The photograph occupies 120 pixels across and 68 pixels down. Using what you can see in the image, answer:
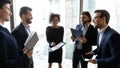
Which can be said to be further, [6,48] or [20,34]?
[20,34]

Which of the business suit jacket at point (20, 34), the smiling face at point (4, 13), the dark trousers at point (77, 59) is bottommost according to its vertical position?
the dark trousers at point (77, 59)

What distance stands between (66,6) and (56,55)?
1.20 metres

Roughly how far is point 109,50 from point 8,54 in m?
1.14

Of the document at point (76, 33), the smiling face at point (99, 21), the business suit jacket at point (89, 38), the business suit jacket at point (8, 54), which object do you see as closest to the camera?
the business suit jacket at point (8, 54)

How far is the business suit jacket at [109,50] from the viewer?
6.34ft

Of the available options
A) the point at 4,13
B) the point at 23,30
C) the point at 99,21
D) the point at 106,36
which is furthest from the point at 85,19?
the point at 4,13

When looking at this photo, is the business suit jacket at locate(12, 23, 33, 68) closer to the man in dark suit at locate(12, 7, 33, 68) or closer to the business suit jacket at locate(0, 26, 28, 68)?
the man in dark suit at locate(12, 7, 33, 68)

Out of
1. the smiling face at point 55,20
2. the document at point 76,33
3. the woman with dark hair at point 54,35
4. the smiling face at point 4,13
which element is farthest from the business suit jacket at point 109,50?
the smiling face at point 55,20

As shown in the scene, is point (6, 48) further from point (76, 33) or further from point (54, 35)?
point (54, 35)

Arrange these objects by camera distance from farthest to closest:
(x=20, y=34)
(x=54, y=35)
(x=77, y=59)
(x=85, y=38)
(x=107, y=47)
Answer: (x=54, y=35) < (x=77, y=59) < (x=85, y=38) < (x=20, y=34) < (x=107, y=47)

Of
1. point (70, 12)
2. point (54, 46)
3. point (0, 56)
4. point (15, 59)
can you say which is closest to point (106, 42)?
point (15, 59)

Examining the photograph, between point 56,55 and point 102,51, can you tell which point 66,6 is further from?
point 102,51

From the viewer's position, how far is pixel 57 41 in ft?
11.2

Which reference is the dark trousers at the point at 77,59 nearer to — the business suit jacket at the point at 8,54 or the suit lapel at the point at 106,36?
the suit lapel at the point at 106,36
